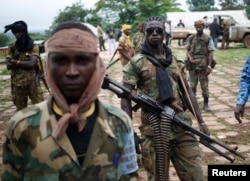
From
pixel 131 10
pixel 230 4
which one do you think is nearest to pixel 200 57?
pixel 131 10

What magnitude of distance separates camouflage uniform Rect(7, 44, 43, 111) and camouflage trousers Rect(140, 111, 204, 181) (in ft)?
10.1

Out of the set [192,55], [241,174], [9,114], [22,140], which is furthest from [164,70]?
[9,114]

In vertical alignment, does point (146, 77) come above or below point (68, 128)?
below

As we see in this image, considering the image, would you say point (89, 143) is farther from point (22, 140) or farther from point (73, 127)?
point (22, 140)

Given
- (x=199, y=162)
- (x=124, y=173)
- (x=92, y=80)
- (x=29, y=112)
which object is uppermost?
(x=92, y=80)

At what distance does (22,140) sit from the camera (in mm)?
1551

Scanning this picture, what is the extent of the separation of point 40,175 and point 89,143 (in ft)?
0.72

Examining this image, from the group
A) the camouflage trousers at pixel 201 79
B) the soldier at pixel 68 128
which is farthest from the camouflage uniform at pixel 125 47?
the soldier at pixel 68 128

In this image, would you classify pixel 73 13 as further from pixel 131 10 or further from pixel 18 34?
pixel 18 34

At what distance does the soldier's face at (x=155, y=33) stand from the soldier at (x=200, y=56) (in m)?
4.34

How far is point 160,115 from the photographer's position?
10.7ft

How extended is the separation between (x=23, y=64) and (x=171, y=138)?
321 cm

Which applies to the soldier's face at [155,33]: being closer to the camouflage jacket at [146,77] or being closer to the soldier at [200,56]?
the camouflage jacket at [146,77]

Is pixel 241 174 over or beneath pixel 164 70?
beneath
